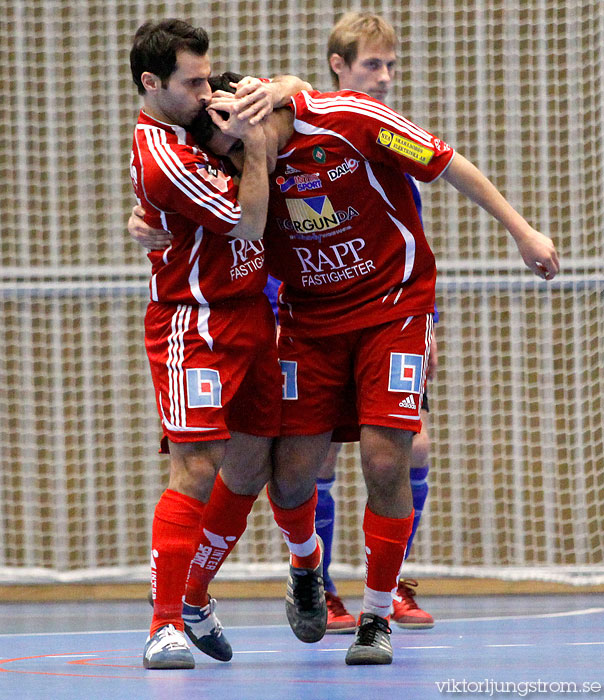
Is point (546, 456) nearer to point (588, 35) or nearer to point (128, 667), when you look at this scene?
point (588, 35)

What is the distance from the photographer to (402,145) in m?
2.64

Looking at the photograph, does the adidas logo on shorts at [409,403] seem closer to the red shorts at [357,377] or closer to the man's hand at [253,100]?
the red shorts at [357,377]

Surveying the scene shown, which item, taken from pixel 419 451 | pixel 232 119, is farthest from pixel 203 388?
pixel 419 451

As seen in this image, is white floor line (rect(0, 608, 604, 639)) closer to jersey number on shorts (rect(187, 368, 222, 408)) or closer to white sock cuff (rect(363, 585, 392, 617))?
white sock cuff (rect(363, 585, 392, 617))

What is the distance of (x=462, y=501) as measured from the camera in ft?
18.1

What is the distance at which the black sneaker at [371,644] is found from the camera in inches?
104

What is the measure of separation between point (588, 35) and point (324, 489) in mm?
2984

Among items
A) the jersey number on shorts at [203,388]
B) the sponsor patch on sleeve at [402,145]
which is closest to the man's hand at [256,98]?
the sponsor patch on sleeve at [402,145]

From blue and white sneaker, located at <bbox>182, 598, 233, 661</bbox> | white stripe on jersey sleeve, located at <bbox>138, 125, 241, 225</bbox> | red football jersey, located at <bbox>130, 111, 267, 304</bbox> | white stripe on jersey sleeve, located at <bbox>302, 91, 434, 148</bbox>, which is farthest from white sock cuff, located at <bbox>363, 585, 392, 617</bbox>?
white stripe on jersey sleeve, located at <bbox>302, 91, 434, 148</bbox>

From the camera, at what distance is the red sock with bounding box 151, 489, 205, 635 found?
2.48 m

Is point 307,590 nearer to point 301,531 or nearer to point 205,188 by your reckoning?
point 301,531

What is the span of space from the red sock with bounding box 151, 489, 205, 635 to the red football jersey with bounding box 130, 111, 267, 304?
0.45 meters

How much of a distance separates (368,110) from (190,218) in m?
0.50

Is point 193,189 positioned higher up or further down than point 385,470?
higher up
